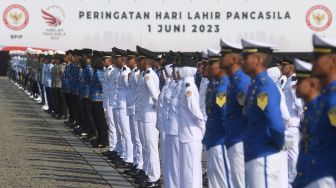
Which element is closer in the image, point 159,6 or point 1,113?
point 1,113

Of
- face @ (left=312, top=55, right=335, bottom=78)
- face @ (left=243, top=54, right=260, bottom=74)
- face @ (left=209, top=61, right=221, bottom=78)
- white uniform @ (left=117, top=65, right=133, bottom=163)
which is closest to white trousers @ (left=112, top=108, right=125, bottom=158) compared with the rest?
white uniform @ (left=117, top=65, right=133, bottom=163)

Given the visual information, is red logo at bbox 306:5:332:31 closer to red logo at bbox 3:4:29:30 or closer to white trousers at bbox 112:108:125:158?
red logo at bbox 3:4:29:30

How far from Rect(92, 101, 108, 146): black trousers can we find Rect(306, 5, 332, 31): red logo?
39.9 m

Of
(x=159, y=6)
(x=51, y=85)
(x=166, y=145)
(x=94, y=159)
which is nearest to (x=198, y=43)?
(x=159, y=6)

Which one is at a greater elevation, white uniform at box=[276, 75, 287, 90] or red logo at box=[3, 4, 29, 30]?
white uniform at box=[276, 75, 287, 90]

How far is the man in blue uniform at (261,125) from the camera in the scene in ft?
21.0

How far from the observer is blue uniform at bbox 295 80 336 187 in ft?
17.1

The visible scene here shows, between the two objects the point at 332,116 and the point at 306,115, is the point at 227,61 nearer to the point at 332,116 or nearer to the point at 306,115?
the point at 306,115

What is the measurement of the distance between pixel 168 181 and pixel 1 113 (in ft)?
55.4

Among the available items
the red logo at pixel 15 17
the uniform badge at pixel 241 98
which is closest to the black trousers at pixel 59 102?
the uniform badge at pixel 241 98

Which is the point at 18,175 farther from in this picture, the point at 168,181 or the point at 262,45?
the point at 262,45

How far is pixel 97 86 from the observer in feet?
56.3

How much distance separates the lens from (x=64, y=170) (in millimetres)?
13352

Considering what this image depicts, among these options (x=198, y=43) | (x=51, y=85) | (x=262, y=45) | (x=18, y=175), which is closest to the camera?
(x=262, y=45)
